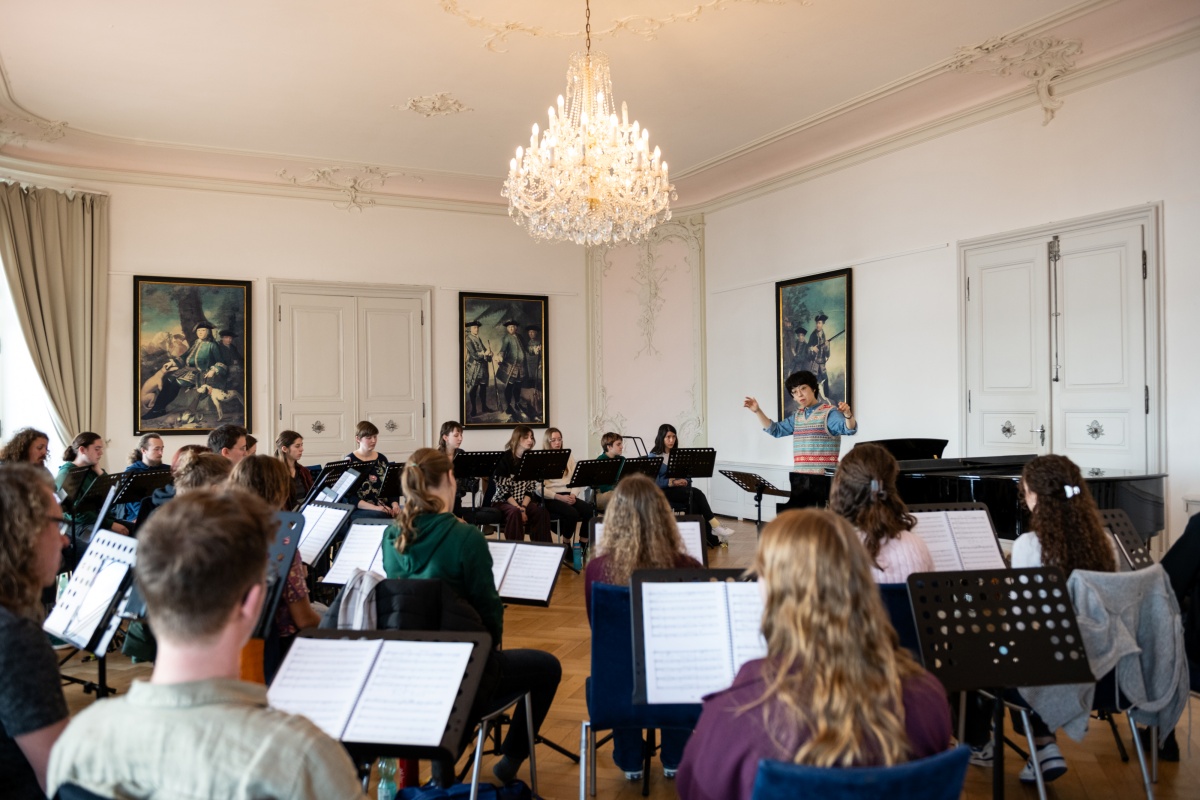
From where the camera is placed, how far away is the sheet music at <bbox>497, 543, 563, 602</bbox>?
3.62 m

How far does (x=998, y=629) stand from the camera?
257 cm

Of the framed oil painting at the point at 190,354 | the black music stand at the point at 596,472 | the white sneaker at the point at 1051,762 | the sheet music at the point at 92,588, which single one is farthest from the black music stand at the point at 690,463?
the sheet music at the point at 92,588

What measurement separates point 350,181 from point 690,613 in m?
8.54

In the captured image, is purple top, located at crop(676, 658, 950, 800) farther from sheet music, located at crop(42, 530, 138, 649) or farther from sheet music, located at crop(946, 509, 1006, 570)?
sheet music, located at crop(42, 530, 138, 649)

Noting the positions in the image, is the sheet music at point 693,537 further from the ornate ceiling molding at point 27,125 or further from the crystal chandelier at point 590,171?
the ornate ceiling molding at point 27,125

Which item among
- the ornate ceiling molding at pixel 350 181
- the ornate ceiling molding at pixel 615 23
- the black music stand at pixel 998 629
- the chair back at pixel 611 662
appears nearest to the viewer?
the black music stand at pixel 998 629

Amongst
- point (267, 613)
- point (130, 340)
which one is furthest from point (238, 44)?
point (267, 613)

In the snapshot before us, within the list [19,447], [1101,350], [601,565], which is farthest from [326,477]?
[1101,350]

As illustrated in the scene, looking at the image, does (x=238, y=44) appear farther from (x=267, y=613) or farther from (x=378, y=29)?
(x=267, y=613)

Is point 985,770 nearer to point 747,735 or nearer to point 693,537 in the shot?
point 693,537

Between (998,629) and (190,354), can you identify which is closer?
(998,629)

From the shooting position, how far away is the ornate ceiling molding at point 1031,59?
21.4ft

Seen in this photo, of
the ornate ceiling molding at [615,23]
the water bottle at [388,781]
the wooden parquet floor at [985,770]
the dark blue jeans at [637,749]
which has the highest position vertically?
the ornate ceiling molding at [615,23]

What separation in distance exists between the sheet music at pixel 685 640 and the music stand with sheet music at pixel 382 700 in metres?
0.54
